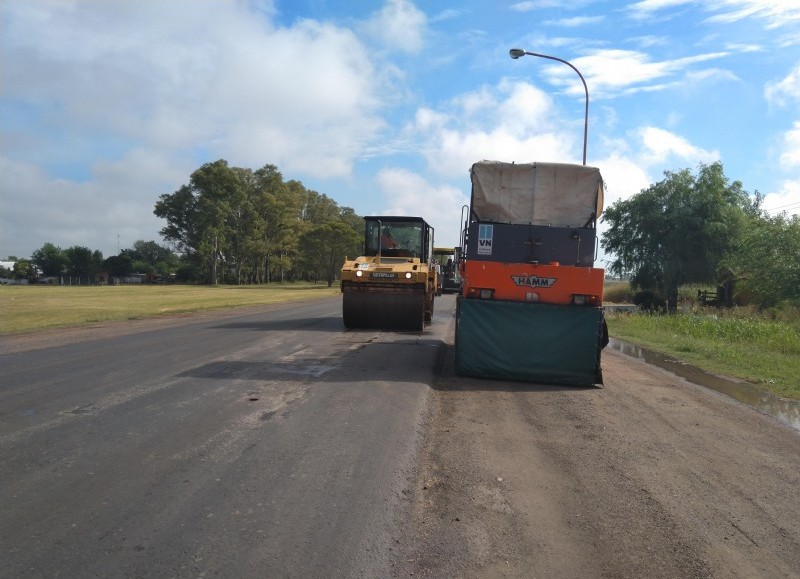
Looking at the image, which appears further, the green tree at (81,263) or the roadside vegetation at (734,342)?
the green tree at (81,263)

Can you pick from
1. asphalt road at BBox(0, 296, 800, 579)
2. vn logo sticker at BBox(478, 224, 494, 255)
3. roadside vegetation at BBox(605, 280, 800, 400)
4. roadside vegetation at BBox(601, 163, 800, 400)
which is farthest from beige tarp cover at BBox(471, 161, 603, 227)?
roadside vegetation at BBox(601, 163, 800, 400)

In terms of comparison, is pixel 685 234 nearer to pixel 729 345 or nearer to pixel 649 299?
pixel 649 299

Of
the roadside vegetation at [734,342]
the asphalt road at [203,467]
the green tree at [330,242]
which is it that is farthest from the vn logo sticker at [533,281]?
the green tree at [330,242]

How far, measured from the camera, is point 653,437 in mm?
7242

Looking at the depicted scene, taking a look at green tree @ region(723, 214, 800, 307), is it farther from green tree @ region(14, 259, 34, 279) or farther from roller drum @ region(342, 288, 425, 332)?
green tree @ region(14, 259, 34, 279)

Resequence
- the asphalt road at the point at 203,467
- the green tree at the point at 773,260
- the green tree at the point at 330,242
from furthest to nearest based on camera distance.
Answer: the green tree at the point at 330,242
the green tree at the point at 773,260
the asphalt road at the point at 203,467

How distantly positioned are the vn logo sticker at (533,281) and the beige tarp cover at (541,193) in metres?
1.35

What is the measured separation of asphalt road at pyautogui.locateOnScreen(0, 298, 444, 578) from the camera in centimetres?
386

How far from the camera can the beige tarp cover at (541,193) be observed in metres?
11.5

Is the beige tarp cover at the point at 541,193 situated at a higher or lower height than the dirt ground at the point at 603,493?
higher

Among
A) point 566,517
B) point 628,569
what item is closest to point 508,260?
point 566,517

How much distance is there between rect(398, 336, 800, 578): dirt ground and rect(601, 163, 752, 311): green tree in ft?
100

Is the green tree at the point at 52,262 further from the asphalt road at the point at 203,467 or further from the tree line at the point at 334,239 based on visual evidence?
the asphalt road at the point at 203,467

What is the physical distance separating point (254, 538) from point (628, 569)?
7.96 ft
